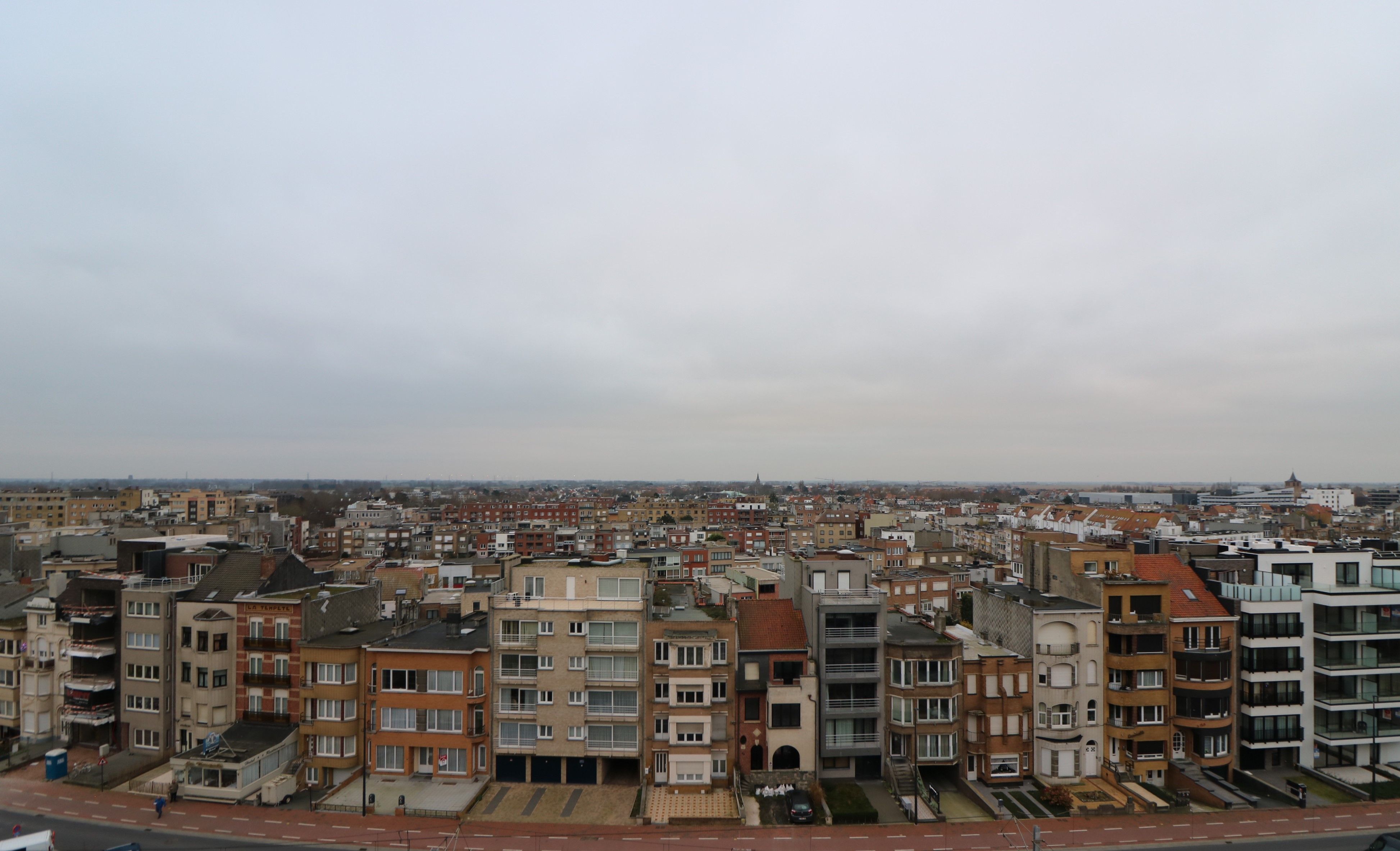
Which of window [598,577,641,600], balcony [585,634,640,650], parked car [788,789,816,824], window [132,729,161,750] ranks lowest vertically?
parked car [788,789,816,824]

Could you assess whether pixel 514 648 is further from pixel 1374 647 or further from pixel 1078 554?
pixel 1374 647

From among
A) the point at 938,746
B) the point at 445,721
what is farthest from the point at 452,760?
the point at 938,746

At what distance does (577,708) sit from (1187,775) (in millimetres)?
41392

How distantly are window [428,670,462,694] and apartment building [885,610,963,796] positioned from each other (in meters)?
29.4

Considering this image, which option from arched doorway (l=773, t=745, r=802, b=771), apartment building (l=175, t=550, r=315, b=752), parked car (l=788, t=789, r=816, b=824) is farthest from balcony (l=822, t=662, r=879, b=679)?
apartment building (l=175, t=550, r=315, b=752)

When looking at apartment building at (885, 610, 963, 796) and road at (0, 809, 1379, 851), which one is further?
apartment building at (885, 610, 963, 796)

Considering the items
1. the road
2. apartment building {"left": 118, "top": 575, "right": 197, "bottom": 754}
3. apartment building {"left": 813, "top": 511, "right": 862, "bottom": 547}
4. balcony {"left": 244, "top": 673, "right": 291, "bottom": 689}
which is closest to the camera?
the road

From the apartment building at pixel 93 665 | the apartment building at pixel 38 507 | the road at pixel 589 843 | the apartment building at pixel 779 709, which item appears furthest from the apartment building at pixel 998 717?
the apartment building at pixel 38 507

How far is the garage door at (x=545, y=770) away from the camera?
48125 mm

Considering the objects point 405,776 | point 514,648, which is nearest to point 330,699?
point 405,776

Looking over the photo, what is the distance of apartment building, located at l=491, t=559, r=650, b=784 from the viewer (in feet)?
156

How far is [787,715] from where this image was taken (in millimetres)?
47906

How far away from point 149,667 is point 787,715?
45886 millimetres

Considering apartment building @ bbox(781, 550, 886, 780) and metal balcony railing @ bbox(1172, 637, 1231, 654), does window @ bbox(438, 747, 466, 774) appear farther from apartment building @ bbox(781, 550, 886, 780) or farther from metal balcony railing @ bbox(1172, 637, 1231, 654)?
metal balcony railing @ bbox(1172, 637, 1231, 654)
